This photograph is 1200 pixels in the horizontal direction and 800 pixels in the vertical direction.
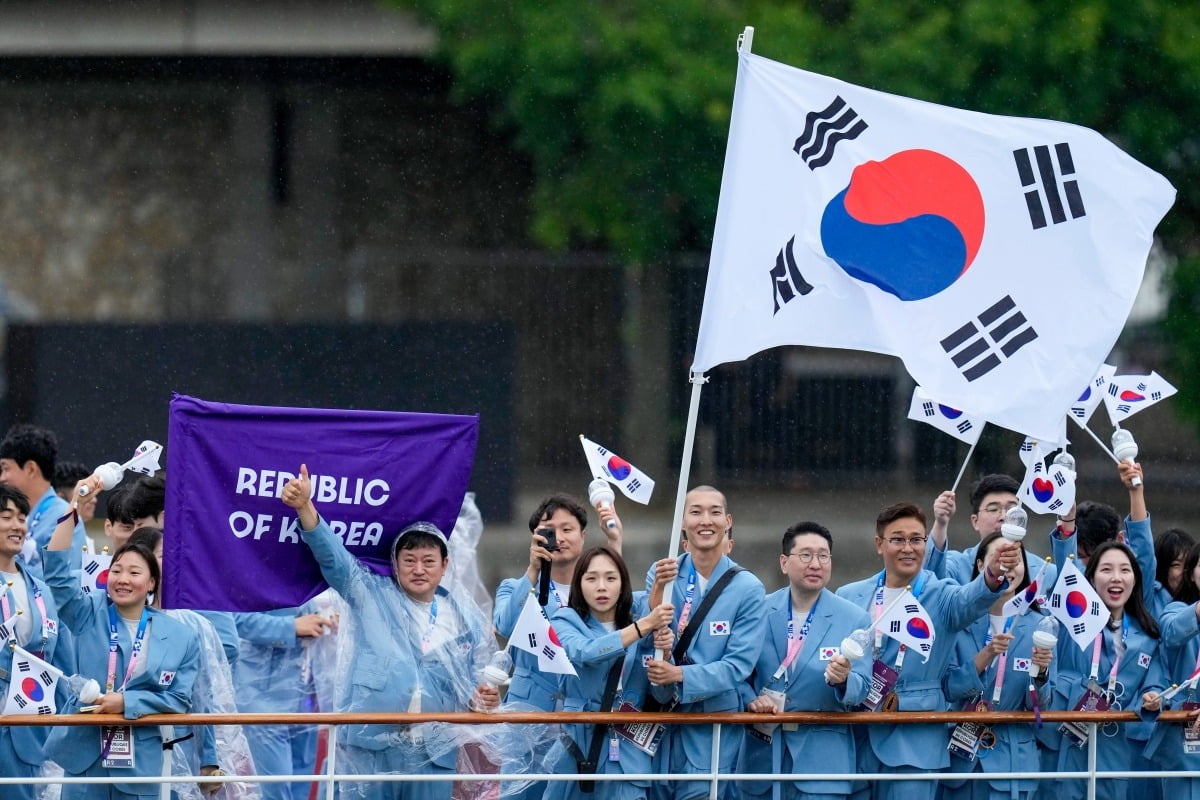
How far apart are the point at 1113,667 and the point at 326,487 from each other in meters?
3.19

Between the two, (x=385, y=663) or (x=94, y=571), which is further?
(x=94, y=571)

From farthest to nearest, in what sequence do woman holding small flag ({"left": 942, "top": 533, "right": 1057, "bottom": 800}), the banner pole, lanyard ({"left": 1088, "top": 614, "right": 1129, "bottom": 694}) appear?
1. lanyard ({"left": 1088, "top": 614, "right": 1129, "bottom": 694})
2. woman holding small flag ({"left": 942, "top": 533, "right": 1057, "bottom": 800})
3. the banner pole

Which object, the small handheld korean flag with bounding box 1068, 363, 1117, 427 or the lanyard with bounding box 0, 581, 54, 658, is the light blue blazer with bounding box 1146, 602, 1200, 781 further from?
the lanyard with bounding box 0, 581, 54, 658

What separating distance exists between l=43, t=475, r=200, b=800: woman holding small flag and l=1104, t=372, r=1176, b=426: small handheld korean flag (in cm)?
393

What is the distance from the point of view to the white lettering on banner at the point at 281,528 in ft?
20.6

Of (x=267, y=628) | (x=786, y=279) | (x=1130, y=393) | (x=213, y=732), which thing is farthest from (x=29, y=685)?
(x=1130, y=393)

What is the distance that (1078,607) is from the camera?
260 inches

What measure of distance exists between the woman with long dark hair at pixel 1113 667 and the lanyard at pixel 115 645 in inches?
141

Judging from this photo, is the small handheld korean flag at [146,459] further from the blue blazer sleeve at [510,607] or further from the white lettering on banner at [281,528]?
the blue blazer sleeve at [510,607]

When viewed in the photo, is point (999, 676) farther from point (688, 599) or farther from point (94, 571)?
point (94, 571)

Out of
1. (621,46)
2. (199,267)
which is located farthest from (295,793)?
(199,267)

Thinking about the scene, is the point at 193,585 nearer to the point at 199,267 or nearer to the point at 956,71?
the point at 956,71

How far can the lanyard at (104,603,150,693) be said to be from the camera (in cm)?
632

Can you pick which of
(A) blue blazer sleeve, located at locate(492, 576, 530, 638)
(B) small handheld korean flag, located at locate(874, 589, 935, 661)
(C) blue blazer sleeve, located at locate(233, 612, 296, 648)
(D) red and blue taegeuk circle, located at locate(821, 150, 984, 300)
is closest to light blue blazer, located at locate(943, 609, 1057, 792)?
(B) small handheld korean flag, located at locate(874, 589, 935, 661)
